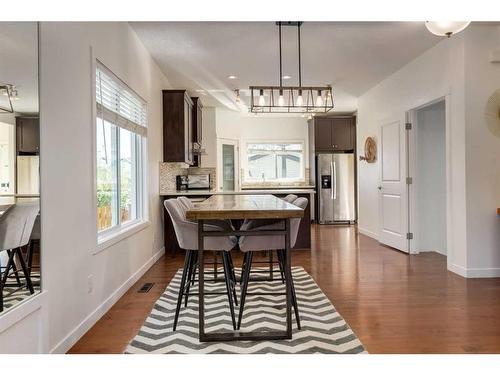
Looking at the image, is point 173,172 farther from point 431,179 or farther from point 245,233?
point 245,233

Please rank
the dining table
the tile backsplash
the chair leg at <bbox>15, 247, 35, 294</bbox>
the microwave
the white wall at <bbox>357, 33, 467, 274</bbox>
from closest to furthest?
the chair leg at <bbox>15, 247, 35, 294</bbox> → the dining table → the white wall at <bbox>357, 33, 467, 274</bbox> → the tile backsplash → the microwave

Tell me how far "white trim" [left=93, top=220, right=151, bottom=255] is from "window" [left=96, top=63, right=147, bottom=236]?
39 millimetres

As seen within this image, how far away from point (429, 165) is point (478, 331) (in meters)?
3.24

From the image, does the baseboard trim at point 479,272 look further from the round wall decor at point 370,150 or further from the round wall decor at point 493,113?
the round wall decor at point 370,150

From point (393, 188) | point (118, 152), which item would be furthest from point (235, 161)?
point (118, 152)

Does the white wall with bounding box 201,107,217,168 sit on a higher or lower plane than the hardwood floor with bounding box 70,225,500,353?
higher

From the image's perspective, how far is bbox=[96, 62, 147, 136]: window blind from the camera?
312 centimetres

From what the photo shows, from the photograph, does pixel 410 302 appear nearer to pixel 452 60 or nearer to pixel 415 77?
pixel 452 60

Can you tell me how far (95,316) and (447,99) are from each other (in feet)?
13.6

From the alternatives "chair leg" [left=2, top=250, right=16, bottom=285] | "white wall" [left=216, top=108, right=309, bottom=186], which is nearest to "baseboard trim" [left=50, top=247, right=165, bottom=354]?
"chair leg" [left=2, top=250, right=16, bottom=285]

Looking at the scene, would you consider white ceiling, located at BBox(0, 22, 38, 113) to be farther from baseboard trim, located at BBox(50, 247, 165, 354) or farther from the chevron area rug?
the chevron area rug

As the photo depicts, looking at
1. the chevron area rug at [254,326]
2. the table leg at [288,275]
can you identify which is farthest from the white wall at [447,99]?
the table leg at [288,275]

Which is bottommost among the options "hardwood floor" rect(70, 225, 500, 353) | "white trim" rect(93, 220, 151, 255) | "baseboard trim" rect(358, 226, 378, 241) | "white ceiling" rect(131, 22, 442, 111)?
"hardwood floor" rect(70, 225, 500, 353)
